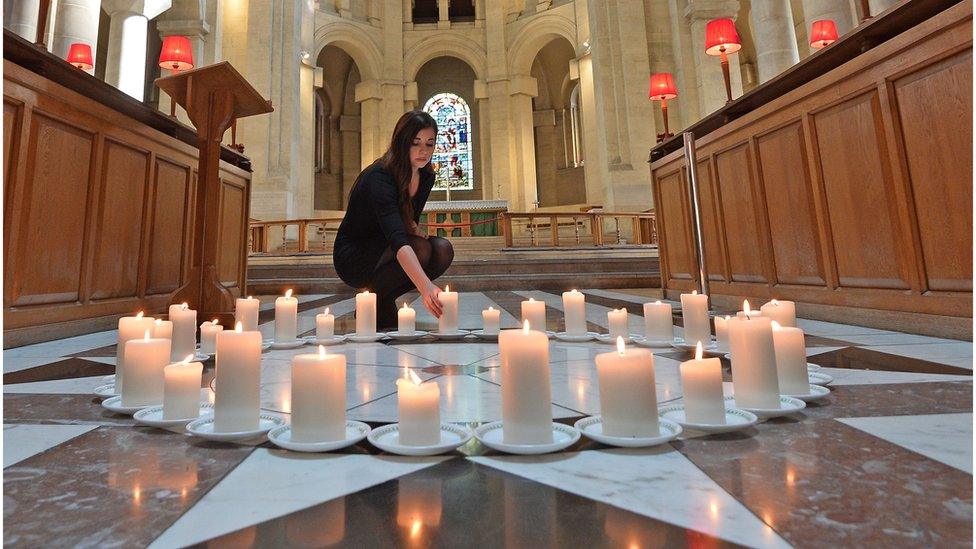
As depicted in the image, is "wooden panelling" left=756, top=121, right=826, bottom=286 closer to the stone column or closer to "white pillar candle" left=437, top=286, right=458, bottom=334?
"white pillar candle" left=437, top=286, right=458, bottom=334

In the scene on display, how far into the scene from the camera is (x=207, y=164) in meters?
2.51

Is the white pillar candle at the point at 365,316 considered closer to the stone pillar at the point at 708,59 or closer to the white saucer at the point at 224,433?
the white saucer at the point at 224,433

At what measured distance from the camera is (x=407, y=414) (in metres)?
0.90

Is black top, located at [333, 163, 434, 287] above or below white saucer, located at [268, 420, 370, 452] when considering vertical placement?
above

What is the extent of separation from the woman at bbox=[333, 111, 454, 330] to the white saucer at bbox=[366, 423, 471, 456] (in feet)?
3.45

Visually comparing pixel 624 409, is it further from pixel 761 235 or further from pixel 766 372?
pixel 761 235

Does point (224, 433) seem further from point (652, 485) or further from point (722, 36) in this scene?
point (722, 36)

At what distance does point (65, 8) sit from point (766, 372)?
8.10 m

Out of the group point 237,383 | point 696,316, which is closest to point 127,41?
point 237,383

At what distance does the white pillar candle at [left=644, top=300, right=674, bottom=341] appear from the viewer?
2006 mm

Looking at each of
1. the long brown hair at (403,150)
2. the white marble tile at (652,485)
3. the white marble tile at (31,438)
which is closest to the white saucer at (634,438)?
the white marble tile at (652,485)

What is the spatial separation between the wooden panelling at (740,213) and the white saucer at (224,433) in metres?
2.88

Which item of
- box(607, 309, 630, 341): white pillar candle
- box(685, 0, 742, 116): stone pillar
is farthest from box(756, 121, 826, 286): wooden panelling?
box(685, 0, 742, 116): stone pillar

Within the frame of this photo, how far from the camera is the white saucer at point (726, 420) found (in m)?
0.97
